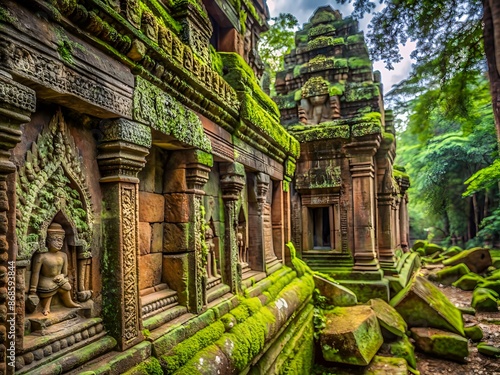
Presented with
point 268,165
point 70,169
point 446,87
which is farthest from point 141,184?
point 446,87

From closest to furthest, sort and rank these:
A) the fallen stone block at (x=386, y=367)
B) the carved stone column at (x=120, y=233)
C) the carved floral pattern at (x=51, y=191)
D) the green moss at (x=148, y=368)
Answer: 1. the carved floral pattern at (x=51, y=191)
2. the green moss at (x=148, y=368)
3. the carved stone column at (x=120, y=233)
4. the fallen stone block at (x=386, y=367)

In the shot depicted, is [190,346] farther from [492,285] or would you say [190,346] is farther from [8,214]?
[492,285]

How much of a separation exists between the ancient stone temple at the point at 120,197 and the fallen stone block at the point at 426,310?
14.2 feet

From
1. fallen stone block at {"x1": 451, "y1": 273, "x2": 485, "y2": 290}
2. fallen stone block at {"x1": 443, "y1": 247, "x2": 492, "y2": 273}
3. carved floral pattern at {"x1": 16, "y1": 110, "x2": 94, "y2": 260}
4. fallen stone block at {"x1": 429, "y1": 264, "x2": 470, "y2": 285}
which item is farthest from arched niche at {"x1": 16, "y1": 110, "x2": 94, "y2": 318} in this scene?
fallen stone block at {"x1": 443, "y1": 247, "x2": 492, "y2": 273}

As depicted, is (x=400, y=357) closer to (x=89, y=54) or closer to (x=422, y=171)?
(x=89, y=54)

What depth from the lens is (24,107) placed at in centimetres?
192

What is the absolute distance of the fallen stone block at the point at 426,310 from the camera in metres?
7.43

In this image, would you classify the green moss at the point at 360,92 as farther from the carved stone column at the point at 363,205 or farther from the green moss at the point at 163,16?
the green moss at the point at 163,16

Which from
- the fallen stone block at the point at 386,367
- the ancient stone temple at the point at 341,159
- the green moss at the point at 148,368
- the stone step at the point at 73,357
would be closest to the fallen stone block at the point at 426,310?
the ancient stone temple at the point at 341,159

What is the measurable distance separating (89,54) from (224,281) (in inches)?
123

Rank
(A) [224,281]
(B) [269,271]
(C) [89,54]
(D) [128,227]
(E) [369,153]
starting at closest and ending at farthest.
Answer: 1. (C) [89,54]
2. (D) [128,227]
3. (A) [224,281]
4. (B) [269,271]
5. (E) [369,153]

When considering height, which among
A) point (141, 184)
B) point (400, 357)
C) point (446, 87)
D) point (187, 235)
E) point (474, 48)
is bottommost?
point (400, 357)

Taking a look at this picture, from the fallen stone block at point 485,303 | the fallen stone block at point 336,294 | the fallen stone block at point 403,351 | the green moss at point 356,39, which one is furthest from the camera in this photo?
the green moss at point 356,39

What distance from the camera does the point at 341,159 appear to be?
32.1ft
